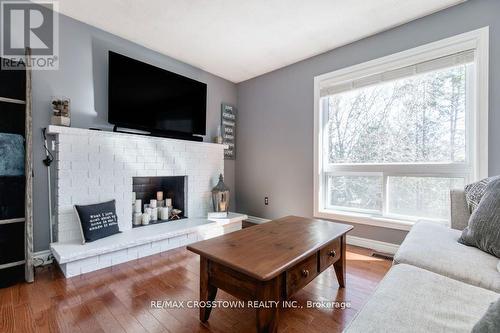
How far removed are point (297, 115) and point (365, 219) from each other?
5.18 ft

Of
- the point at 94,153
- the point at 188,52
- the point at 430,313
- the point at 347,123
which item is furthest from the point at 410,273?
Result: the point at 188,52

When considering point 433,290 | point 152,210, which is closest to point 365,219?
point 433,290

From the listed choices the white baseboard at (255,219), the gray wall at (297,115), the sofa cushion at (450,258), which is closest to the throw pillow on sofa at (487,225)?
the sofa cushion at (450,258)

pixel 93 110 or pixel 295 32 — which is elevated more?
pixel 295 32

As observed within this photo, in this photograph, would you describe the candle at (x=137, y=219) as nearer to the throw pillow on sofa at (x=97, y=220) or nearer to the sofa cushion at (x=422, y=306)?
the throw pillow on sofa at (x=97, y=220)

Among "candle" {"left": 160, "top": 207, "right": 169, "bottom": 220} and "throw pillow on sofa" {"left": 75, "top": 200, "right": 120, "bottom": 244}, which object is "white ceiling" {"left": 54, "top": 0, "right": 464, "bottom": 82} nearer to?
"throw pillow on sofa" {"left": 75, "top": 200, "right": 120, "bottom": 244}

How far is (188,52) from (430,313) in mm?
3264

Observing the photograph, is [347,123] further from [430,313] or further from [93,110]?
[93,110]

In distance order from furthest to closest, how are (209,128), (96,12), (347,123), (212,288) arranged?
1. (209,128)
2. (347,123)
3. (96,12)
4. (212,288)

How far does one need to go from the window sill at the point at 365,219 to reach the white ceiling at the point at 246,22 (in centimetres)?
202

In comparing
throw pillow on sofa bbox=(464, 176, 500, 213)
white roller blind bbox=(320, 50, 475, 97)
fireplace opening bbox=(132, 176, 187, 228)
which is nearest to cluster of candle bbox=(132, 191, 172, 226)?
fireplace opening bbox=(132, 176, 187, 228)

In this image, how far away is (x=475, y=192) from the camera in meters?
1.58

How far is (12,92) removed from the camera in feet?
5.90

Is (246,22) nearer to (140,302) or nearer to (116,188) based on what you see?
(116,188)
